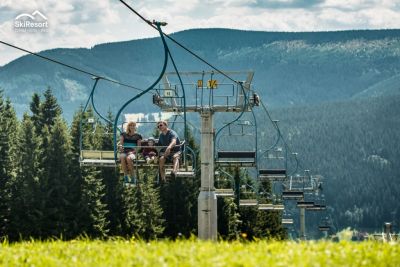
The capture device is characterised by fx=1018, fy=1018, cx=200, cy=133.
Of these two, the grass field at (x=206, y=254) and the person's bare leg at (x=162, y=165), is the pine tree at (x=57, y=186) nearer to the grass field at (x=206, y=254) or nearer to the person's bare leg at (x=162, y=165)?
the person's bare leg at (x=162, y=165)

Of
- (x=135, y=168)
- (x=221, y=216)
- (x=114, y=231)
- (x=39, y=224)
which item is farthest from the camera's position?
(x=221, y=216)

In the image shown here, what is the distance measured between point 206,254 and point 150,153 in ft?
45.9

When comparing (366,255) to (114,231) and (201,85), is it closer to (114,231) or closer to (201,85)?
(201,85)

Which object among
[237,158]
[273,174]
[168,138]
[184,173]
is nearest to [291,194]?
[273,174]

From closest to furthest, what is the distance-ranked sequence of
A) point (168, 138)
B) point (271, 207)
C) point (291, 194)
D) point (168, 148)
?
point (168, 148) → point (168, 138) → point (271, 207) → point (291, 194)

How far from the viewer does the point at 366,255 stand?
10328 mm

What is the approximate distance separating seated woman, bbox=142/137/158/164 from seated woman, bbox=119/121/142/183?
262 mm

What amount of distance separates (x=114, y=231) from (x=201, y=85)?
37.3m

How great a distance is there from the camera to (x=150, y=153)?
954 inches

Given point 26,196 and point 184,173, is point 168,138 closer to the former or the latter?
point 184,173

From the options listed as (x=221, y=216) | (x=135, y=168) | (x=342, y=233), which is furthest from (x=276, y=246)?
(x=221, y=216)

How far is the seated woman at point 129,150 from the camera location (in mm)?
24078

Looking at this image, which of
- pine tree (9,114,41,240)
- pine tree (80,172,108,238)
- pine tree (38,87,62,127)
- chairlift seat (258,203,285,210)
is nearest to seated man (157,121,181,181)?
chairlift seat (258,203,285,210)

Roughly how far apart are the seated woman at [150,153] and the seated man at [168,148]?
178 mm
